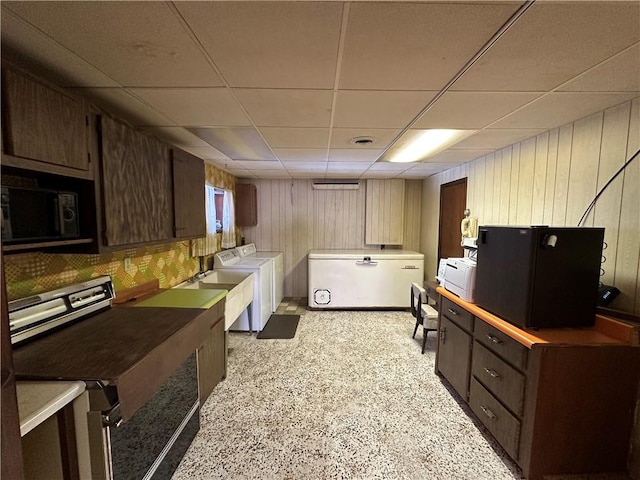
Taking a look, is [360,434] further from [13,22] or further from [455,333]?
[13,22]

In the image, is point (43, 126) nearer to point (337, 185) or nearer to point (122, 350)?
point (122, 350)

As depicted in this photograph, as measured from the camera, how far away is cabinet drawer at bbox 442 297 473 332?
2.02 meters

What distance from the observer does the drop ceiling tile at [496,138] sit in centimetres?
211

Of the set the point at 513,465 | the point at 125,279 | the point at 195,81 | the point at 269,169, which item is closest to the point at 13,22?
the point at 195,81

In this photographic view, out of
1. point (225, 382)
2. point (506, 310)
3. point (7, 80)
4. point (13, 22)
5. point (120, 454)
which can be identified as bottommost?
point (225, 382)

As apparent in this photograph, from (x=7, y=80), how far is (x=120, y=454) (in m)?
1.45

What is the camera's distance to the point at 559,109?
1.69 meters

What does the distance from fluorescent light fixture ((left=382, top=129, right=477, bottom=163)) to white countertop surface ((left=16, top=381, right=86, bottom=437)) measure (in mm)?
2353

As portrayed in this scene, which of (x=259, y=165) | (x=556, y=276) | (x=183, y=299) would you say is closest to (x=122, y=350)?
(x=183, y=299)

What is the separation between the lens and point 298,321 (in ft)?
12.6

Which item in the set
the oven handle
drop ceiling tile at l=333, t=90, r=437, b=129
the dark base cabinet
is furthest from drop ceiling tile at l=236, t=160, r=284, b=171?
the dark base cabinet

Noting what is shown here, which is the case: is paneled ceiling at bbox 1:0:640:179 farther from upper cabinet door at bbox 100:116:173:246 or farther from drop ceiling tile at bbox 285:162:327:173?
drop ceiling tile at bbox 285:162:327:173

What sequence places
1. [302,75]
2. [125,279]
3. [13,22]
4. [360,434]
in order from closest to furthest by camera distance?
[13,22] < [302,75] < [360,434] < [125,279]

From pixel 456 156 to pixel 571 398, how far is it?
2.28 meters
